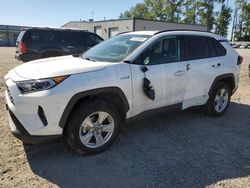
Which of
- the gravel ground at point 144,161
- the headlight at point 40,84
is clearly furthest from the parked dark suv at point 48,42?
the headlight at point 40,84

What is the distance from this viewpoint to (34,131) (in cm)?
347

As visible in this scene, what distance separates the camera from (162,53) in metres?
4.61

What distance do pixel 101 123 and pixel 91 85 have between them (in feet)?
2.11

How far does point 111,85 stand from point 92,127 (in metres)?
0.66

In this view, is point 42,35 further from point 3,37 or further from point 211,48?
point 3,37

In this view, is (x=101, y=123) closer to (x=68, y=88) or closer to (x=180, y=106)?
(x=68, y=88)

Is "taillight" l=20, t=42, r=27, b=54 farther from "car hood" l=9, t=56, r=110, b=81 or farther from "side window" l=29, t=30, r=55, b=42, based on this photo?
"car hood" l=9, t=56, r=110, b=81

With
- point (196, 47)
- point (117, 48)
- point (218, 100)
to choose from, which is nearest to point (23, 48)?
point (117, 48)

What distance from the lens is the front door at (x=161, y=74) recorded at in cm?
422

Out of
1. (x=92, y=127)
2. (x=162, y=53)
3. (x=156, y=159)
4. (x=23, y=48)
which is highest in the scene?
(x=162, y=53)

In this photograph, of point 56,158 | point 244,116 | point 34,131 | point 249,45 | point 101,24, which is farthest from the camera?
point 249,45

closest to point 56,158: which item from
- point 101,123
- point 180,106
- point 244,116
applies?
point 101,123

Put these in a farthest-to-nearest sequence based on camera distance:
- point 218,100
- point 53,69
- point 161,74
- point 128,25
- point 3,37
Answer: point 3,37 → point 128,25 → point 218,100 → point 161,74 → point 53,69

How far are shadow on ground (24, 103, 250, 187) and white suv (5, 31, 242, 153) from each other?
0.32 metres
